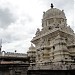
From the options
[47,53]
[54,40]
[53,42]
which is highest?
[54,40]

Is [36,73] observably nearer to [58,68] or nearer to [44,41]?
[58,68]

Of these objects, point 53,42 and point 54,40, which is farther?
point 53,42

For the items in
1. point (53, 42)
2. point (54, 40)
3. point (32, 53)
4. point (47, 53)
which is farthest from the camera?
point (32, 53)

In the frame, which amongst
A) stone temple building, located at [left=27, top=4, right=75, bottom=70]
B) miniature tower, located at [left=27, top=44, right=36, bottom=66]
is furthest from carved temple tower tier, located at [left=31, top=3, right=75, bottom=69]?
miniature tower, located at [left=27, top=44, right=36, bottom=66]

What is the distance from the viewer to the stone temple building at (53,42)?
27203mm

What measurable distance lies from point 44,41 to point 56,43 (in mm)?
4399

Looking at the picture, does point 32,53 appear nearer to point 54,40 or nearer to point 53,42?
point 53,42

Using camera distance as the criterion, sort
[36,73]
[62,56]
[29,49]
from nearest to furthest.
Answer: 1. [36,73]
2. [62,56]
3. [29,49]

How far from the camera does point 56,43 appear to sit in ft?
92.5

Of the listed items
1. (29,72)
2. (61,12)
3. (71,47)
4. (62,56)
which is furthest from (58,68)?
(61,12)

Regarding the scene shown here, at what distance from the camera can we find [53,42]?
29.9m

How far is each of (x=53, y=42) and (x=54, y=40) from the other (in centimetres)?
48

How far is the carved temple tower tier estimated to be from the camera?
90.0 feet

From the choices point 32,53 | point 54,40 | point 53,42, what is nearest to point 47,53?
point 53,42
